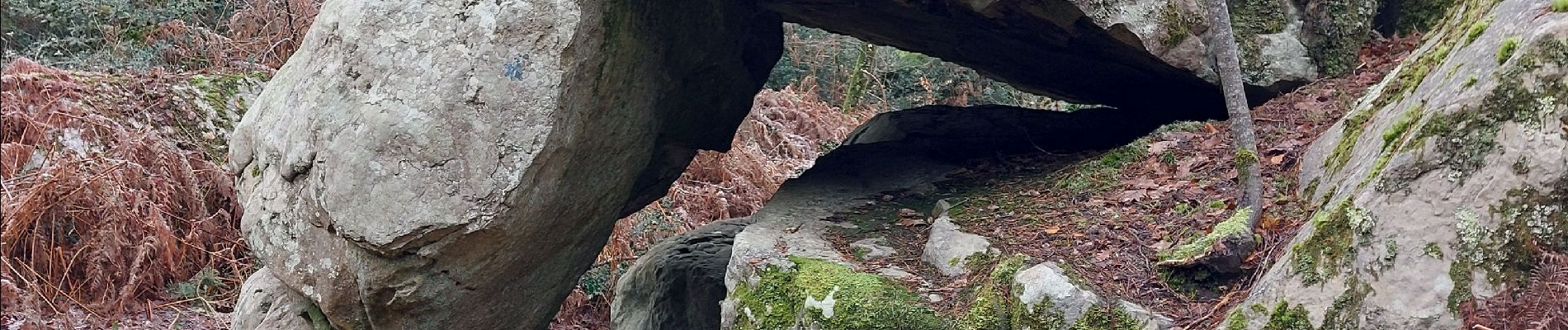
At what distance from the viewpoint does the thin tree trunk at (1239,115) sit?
4.19m

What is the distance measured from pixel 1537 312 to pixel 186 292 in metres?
8.35

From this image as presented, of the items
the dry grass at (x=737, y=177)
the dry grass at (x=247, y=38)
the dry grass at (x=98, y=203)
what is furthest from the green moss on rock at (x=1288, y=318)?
the dry grass at (x=247, y=38)

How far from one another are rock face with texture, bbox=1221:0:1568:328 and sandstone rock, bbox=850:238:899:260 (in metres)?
1.93

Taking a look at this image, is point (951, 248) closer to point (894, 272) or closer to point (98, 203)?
point (894, 272)

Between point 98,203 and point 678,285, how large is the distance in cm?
440

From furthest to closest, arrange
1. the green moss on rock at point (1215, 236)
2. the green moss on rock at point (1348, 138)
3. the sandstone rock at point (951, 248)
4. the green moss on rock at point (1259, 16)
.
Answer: the green moss on rock at point (1259, 16), the sandstone rock at point (951, 248), the green moss on rock at point (1348, 138), the green moss on rock at point (1215, 236)

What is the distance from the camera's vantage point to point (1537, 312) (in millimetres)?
3094

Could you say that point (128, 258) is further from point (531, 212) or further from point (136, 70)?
point (531, 212)

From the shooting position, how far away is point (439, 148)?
4.38m

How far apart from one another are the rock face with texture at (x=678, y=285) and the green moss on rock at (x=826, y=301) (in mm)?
2020

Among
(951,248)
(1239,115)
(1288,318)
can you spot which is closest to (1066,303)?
(1288,318)

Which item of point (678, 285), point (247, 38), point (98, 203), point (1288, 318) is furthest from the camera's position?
point (247, 38)

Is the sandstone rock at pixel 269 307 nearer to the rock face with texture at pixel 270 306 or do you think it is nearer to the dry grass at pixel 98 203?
the rock face with texture at pixel 270 306

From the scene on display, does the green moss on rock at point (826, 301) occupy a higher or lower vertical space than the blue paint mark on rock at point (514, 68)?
lower
